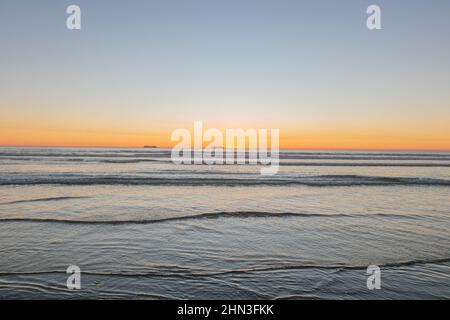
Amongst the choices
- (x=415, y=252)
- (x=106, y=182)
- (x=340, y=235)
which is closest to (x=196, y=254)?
(x=340, y=235)

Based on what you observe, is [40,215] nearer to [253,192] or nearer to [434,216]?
[253,192]

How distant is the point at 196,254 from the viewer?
5.91 meters

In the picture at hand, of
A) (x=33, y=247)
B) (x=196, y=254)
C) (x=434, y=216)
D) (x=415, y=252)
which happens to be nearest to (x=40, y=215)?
(x=33, y=247)

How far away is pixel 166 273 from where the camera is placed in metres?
4.95

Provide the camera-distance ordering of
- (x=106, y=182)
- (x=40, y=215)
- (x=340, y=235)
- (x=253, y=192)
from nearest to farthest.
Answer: (x=340, y=235)
(x=40, y=215)
(x=253, y=192)
(x=106, y=182)

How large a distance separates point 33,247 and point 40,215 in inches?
130
